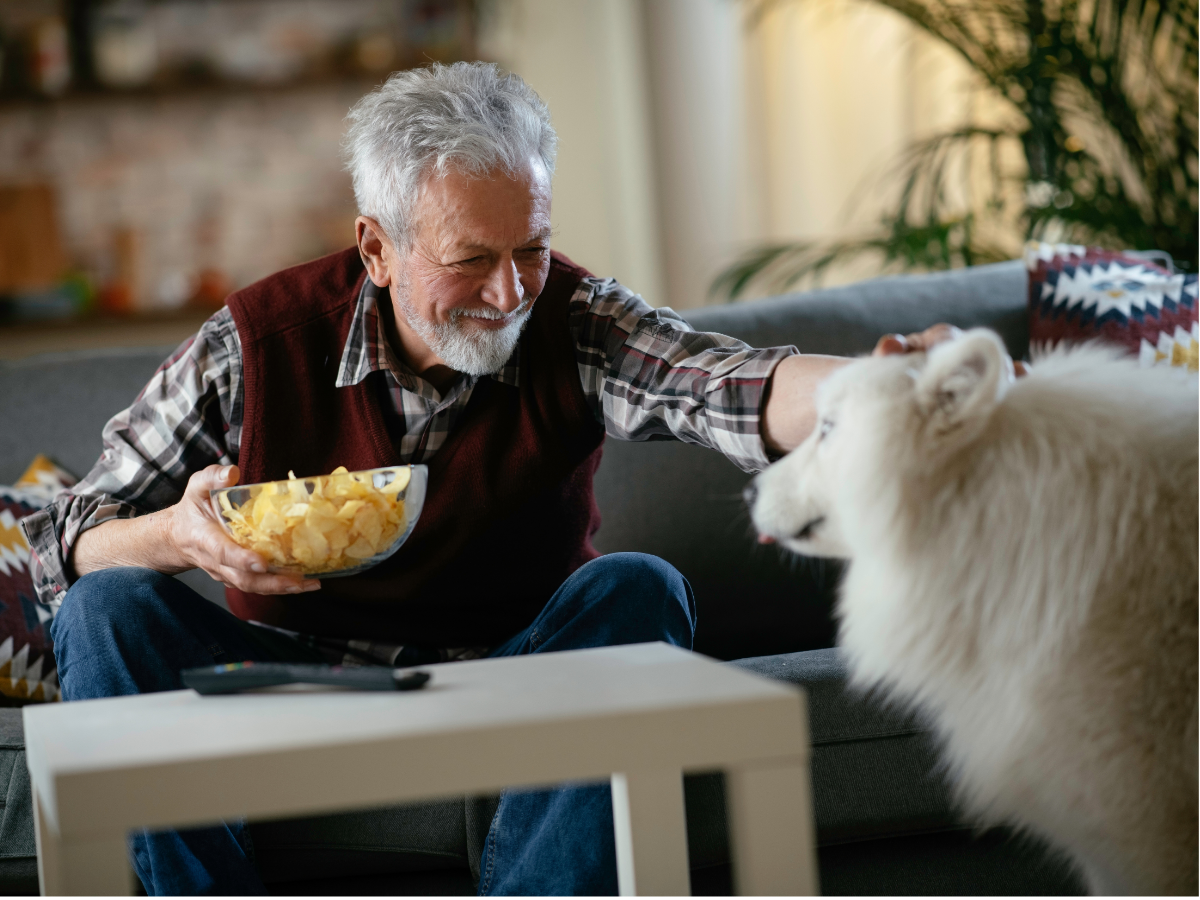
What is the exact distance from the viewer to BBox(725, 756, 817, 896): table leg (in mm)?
783

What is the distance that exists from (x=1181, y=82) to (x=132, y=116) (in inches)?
124

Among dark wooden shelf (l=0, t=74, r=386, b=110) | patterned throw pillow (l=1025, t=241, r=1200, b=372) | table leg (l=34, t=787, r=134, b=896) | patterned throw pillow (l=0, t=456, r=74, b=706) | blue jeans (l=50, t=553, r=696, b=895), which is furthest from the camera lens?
dark wooden shelf (l=0, t=74, r=386, b=110)

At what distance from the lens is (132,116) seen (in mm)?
3617

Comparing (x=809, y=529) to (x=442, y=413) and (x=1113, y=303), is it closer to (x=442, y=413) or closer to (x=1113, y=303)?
(x=442, y=413)

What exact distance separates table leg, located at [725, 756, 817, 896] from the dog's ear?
337mm

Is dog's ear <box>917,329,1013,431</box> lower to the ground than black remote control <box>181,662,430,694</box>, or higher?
higher

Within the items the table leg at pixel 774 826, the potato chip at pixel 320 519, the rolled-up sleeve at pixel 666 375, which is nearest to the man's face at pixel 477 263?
the rolled-up sleeve at pixel 666 375

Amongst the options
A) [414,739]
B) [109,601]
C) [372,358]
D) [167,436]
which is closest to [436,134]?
[372,358]

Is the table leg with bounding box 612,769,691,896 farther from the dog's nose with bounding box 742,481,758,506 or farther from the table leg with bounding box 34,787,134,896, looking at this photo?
the table leg with bounding box 34,787,134,896

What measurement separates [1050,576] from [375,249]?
3.13ft

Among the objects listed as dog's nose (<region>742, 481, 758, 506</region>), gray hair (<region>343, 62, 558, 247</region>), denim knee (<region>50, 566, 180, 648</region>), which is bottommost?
denim knee (<region>50, 566, 180, 648</region>)

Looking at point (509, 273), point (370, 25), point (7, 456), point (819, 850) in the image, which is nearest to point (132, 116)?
point (370, 25)

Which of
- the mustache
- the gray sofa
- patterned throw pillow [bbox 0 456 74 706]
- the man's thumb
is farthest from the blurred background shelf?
the man's thumb

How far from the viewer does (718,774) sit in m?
1.27
